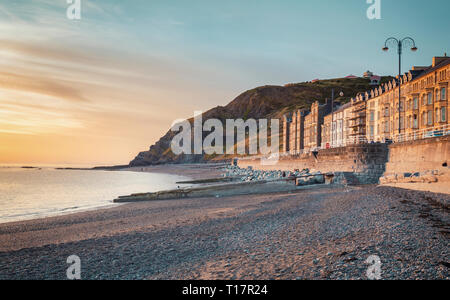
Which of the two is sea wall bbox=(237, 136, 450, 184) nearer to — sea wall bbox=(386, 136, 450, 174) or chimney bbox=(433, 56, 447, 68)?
sea wall bbox=(386, 136, 450, 174)

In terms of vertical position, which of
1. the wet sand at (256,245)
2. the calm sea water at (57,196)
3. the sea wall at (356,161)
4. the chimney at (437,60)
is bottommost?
the calm sea water at (57,196)

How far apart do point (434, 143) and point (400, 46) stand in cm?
1020

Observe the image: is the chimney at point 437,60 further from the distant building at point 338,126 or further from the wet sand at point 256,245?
the wet sand at point 256,245

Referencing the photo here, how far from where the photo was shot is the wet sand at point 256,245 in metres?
7.06

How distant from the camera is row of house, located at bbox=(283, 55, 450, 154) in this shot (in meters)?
43.7

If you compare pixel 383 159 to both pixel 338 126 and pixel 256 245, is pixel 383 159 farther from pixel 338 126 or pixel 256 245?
pixel 338 126

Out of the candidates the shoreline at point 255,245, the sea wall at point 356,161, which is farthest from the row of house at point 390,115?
the shoreline at point 255,245

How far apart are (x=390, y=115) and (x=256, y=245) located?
57809 millimetres

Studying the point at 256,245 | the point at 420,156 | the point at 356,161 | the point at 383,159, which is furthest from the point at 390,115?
the point at 256,245

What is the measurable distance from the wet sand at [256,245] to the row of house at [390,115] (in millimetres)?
16442

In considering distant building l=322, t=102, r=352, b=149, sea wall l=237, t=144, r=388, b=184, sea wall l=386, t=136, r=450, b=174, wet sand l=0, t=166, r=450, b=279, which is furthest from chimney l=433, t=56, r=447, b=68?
wet sand l=0, t=166, r=450, b=279

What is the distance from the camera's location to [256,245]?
945 centimetres
